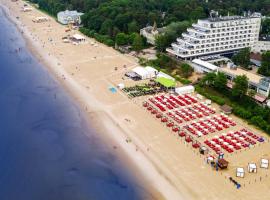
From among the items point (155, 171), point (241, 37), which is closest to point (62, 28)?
point (241, 37)

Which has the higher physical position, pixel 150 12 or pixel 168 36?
pixel 150 12

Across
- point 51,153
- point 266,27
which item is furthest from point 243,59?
point 51,153

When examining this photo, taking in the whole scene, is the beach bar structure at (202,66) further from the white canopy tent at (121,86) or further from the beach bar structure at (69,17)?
the beach bar structure at (69,17)

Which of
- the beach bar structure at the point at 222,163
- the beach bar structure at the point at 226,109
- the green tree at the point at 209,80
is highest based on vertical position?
the green tree at the point at 209,80

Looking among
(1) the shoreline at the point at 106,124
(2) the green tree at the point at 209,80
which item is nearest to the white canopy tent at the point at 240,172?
(1) the shoreline at the point at 106,124

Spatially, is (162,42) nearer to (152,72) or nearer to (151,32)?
(151,32)

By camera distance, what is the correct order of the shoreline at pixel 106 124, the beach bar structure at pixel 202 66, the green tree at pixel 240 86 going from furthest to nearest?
1. the beach bar structure at pixel 202 66
2. the green tree at pixel 240 86
3. the shoreline at pixel 106 124

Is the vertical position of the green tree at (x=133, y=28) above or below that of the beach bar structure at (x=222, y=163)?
above

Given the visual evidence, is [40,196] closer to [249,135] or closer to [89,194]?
[89,194]

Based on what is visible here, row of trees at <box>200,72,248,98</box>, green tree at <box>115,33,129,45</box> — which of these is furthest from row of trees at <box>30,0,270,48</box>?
row of trees at <box>200,72,248,98</box>
